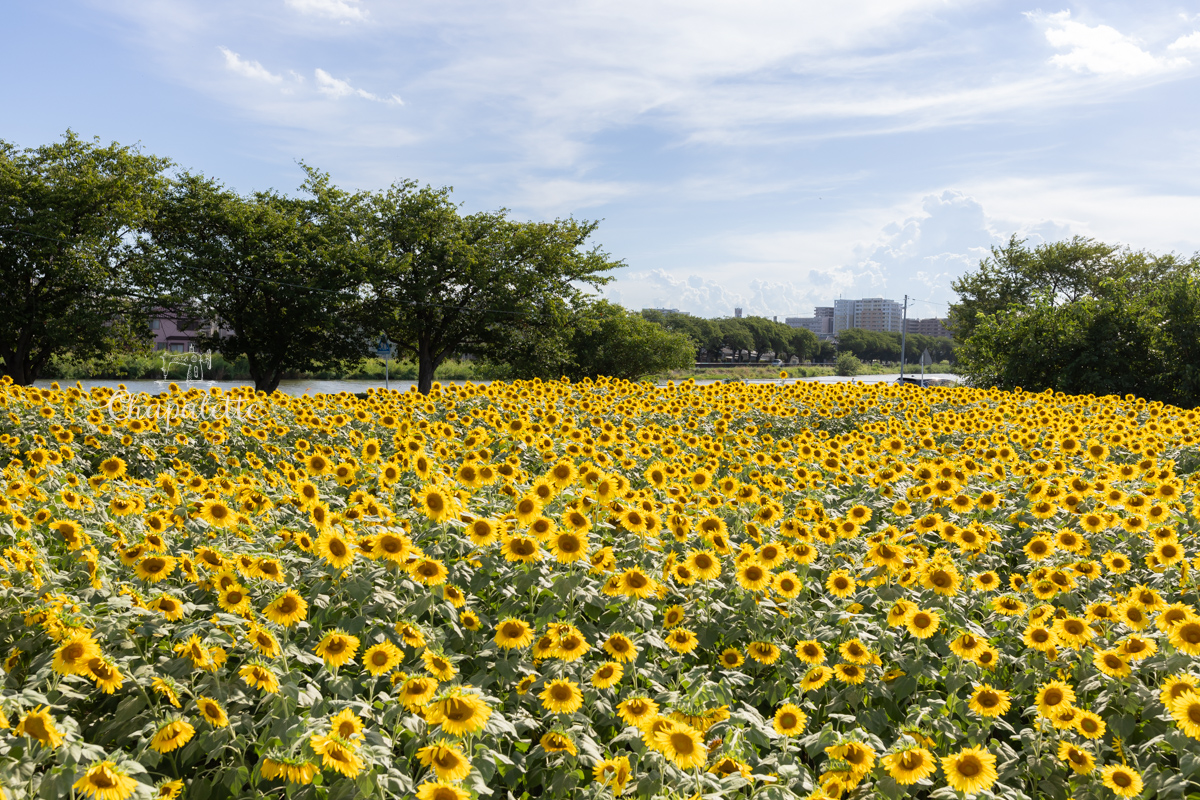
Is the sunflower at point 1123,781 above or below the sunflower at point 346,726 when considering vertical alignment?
below

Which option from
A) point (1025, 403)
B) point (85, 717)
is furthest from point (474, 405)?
point (1025, 403)

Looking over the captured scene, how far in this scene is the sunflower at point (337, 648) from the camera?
2602mm

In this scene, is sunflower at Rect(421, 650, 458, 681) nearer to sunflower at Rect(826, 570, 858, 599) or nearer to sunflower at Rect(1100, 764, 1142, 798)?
sunflower at Rect(826, 570, 858, 599)

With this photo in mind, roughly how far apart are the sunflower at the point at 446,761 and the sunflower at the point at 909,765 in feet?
4.51

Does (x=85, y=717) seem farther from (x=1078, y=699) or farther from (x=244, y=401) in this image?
(x=244, y=401)

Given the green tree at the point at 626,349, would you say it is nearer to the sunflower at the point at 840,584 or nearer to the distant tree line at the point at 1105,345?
the distant tree line at the point at 1105,345

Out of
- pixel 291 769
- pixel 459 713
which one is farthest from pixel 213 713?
pixel 459 713

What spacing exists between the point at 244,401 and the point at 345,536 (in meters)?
6.88

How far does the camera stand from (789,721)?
2699 millimetres

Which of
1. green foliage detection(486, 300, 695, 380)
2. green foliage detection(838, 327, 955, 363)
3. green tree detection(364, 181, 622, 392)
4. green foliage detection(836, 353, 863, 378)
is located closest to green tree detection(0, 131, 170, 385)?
green tree detection(364, 181, 622, 392)

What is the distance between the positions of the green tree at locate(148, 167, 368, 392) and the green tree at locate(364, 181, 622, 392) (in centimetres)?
168

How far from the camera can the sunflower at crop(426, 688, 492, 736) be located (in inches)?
86.3

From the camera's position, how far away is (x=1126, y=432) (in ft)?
25.0

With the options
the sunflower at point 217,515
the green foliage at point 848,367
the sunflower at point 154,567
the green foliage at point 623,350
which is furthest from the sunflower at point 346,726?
the green foliage at point 848,367
